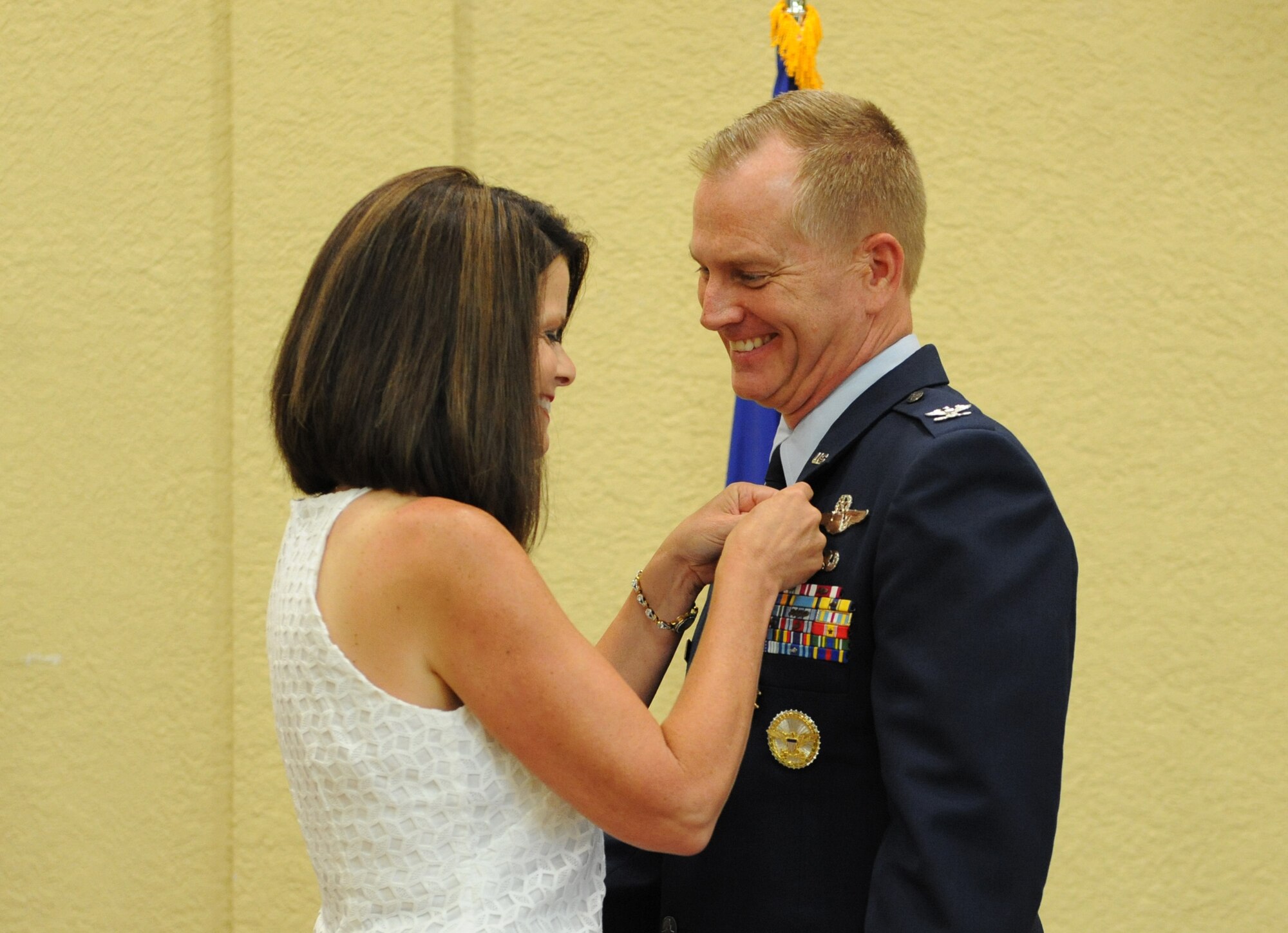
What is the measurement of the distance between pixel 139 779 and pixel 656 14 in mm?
2113

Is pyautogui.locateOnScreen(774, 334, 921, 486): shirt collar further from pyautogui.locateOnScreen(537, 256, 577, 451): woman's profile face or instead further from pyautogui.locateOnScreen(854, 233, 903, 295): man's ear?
pyautogui.locateOnScreen(537, 256, 577, 451): woman's profile face

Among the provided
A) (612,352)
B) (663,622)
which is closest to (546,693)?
(663,622)

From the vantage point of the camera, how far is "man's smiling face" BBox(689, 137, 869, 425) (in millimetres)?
1565

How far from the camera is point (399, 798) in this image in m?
1.26

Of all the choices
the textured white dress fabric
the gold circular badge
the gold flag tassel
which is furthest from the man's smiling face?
the gold flag tassel

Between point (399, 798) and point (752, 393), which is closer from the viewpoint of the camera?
point (399, 798)

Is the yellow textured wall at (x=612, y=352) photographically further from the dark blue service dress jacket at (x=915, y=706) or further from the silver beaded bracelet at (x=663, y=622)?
the dark blue service dress jacket at (x=915, y=706)

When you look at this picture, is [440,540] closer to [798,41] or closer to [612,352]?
[798,41]

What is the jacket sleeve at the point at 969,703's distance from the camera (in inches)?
48.9

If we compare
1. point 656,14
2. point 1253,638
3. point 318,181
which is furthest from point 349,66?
point 1253,638

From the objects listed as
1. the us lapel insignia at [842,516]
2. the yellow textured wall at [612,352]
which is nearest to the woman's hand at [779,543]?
the us lapel insignia at [842,516]

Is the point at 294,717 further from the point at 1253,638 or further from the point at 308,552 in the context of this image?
the point at 1253,638

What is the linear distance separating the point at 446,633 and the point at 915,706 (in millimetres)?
471

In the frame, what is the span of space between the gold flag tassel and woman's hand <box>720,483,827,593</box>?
1.12 meters
